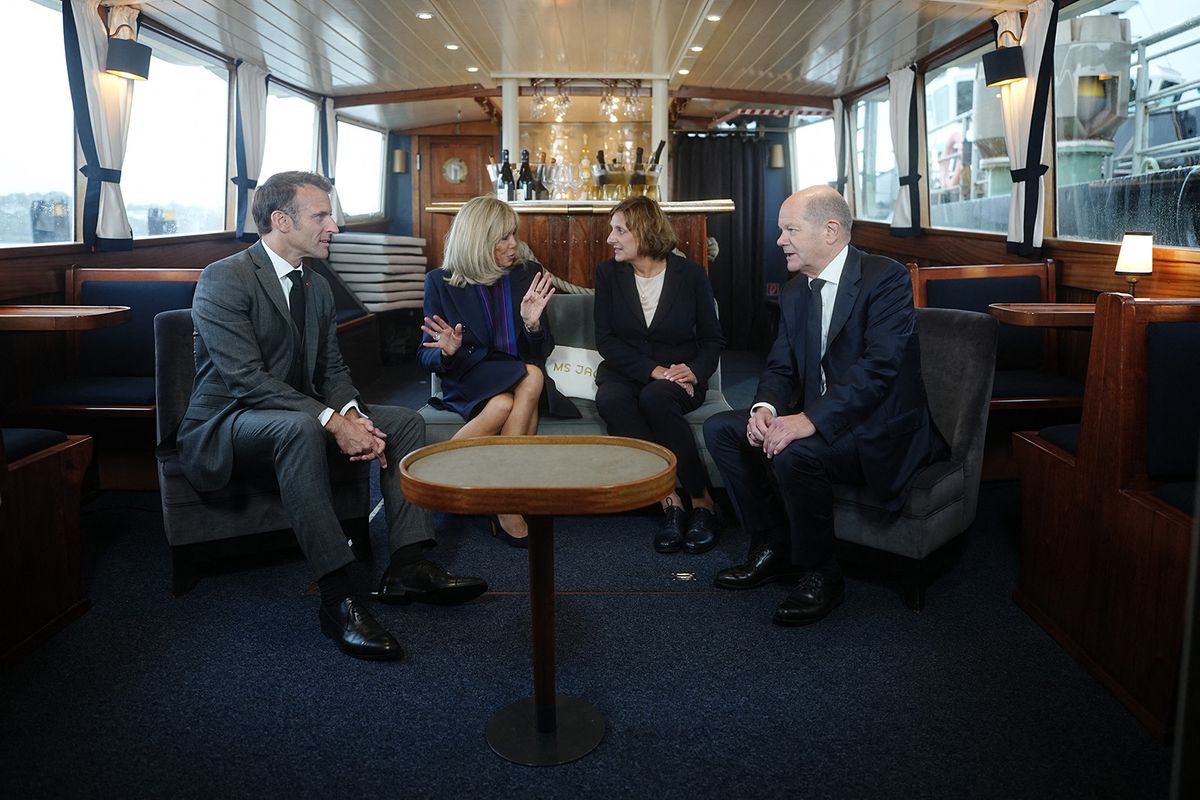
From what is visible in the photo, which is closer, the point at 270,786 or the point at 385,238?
the point at 270,786

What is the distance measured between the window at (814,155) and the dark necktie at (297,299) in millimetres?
6735

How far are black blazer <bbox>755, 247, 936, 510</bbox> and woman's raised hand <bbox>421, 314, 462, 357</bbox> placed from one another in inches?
52.8

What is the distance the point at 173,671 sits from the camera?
2320 millimetres

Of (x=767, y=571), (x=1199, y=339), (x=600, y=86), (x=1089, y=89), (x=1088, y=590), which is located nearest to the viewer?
(x=1199, y=339)

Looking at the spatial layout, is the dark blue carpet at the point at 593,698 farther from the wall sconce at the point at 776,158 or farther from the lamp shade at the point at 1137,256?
the wall sconce at the point at 776,158

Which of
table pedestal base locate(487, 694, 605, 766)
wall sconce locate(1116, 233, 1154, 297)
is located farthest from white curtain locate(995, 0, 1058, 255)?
table pedestal base locate(487, 694, 605, 766)

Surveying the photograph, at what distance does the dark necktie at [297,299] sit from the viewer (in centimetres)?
287

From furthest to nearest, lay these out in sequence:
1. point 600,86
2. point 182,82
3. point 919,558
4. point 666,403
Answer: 1. point 600,86
2. point 182,82
3. point 666,403
4. point 919,558

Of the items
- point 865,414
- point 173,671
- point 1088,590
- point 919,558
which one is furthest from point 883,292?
point 173,671

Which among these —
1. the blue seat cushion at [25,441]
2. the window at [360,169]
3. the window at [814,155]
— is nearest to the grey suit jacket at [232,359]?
the blue seat cushion at [25,441]

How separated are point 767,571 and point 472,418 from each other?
4.14ft

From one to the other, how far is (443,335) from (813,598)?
5.52 feet

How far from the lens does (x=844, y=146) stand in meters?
8.28

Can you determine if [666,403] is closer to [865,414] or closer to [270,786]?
[865,414]
